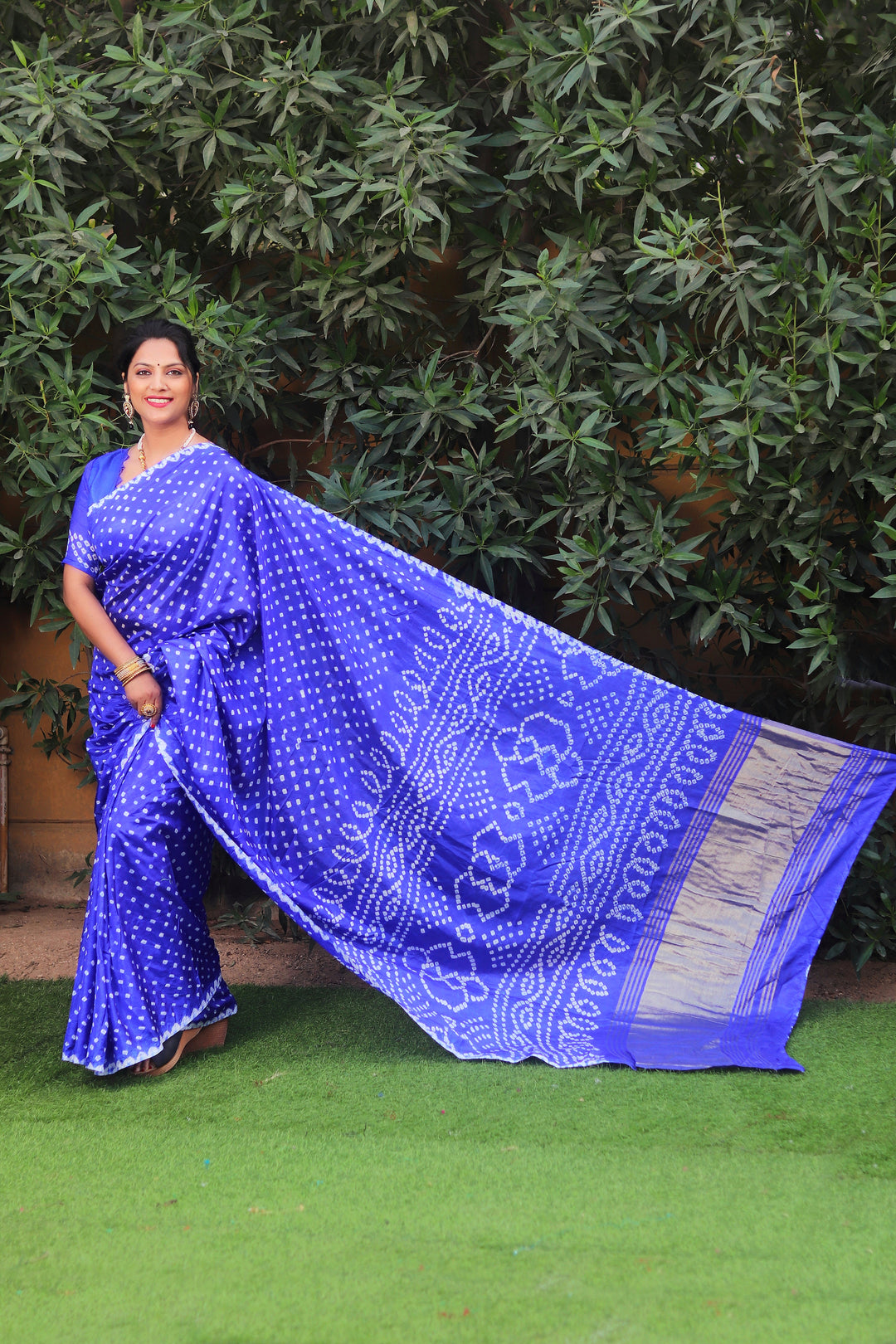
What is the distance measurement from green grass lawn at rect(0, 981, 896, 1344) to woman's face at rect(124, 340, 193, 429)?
1525mm

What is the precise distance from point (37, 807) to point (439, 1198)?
2813 millimetres

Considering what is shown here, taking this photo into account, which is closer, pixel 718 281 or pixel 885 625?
pixel 718 281

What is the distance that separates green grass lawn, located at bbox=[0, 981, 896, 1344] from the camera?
5.53 feet

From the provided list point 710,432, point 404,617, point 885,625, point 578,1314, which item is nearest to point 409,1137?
point 578,1314

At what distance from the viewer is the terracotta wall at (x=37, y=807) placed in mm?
4348

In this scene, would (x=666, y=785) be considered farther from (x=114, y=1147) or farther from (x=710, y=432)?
(x=114, y=1147)

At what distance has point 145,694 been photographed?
2707 millimetres

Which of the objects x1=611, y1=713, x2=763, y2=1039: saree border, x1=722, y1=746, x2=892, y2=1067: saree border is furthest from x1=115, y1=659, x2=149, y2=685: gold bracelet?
x1=722, y1=746, x2=892, y2=1067: saree border

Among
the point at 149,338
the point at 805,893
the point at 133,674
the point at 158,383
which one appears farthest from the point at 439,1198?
the point at 149,338

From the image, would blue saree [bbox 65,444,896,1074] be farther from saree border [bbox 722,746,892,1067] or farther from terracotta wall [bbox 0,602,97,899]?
terracotta wall [bbox 0,602,97,899]

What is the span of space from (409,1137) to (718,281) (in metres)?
2.16

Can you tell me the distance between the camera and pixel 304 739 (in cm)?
284

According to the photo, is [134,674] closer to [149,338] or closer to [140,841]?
[140,841]

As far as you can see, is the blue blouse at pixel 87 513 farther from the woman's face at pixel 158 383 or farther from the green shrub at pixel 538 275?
the green shrub at pixel 538 275
